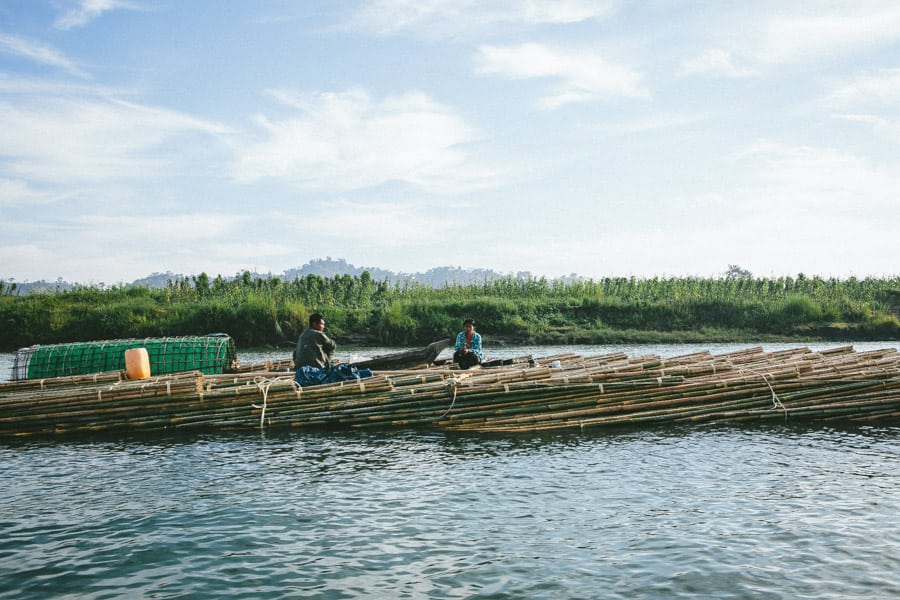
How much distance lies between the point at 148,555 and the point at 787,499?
6.76 m

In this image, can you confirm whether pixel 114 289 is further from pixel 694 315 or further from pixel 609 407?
pixel 609 407

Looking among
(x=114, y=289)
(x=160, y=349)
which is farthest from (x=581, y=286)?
(x=160, y=349)

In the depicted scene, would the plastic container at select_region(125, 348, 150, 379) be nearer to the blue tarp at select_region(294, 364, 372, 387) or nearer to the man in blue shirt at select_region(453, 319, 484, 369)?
the blue tarp at select_region(294, 364, 372, 387)

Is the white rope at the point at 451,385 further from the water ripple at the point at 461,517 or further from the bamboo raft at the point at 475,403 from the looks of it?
the water ripple at the point at 461,517

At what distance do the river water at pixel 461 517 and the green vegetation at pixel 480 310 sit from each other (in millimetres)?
23511

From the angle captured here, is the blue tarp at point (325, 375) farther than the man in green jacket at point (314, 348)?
No

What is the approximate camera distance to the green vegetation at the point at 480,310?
35.2 m

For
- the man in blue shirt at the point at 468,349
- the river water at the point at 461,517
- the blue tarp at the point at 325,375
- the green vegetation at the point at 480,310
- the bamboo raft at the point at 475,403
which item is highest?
the green vegetation at the point at 480,310

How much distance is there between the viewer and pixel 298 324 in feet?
114

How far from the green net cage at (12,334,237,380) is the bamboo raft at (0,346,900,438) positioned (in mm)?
3340

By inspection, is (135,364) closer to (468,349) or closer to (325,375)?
(325,375)

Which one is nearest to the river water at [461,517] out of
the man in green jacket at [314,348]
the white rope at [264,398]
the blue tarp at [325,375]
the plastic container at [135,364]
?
the white rope at [264,398]

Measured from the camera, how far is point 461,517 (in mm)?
7996

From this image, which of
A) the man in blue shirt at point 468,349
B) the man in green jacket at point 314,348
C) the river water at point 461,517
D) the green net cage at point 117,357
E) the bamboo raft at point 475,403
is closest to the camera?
the river water at point 461,517
